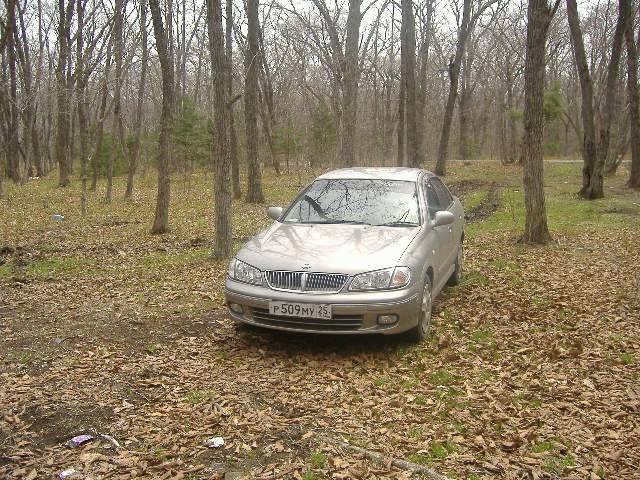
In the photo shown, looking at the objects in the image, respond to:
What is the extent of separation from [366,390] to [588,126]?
43.3ft

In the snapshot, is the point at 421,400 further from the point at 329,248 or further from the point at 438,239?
the point at 438,239

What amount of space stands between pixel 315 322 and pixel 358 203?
184 centimetres

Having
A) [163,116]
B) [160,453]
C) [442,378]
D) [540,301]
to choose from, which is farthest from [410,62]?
[160,453]

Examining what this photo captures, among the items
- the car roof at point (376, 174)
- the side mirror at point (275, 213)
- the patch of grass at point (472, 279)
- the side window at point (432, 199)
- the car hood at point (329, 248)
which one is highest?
the car roof at point (376, 174)

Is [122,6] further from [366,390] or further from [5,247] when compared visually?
[366,390]

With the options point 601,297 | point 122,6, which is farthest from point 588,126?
point 122,6

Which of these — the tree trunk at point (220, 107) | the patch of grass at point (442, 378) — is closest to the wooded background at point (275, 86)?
the tree trunk at point (220, 107)

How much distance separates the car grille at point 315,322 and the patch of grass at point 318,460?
157cm

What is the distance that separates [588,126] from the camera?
1512cm

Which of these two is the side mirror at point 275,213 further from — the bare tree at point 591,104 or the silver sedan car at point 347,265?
the bare tree at point 591,104

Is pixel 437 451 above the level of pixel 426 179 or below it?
below

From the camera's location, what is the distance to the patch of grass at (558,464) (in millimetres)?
3430

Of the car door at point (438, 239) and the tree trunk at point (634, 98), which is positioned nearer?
the car door at point (438, 239)

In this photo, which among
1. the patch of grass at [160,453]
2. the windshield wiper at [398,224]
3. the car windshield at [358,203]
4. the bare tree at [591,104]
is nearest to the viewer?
the patch of grass at [160,453]
